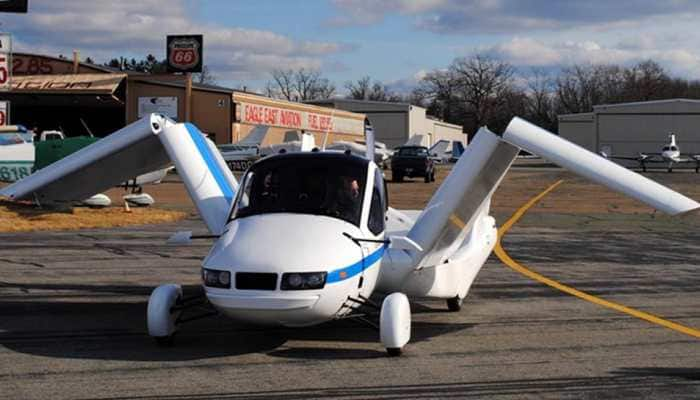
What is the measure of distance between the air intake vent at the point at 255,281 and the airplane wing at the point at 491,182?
2019 millimetres

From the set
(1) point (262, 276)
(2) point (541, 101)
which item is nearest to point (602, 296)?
(1) point (262, 276)

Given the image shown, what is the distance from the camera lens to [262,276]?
7.46m

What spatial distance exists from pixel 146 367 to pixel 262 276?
49.5 inches

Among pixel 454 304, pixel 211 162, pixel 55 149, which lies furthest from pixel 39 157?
pixel 454 304

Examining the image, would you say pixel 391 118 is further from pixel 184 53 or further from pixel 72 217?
pixel 72 217

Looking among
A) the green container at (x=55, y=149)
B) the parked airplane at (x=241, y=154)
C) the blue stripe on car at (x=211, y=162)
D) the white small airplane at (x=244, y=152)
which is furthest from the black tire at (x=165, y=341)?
the parked airplane at (x=241, y=154)

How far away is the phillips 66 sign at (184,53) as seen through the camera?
55000 mm

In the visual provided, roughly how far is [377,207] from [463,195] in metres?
0.86

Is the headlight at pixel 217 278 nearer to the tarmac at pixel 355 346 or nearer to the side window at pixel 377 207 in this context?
the tarmac at pixel 355 346

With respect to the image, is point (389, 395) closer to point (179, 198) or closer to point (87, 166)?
point (87, 166)

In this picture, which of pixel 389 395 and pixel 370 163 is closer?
pixel 389 395

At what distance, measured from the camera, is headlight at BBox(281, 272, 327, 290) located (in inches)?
293

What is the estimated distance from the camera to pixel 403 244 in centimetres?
896

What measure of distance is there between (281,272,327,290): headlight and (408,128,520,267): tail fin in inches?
69.4
